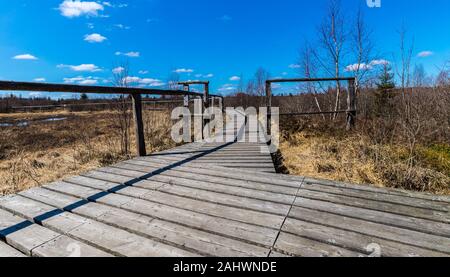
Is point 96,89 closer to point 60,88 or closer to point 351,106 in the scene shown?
point 60,88

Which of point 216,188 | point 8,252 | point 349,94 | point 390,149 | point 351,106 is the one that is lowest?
point 8,252

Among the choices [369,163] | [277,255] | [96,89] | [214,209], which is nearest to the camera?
[277,255]

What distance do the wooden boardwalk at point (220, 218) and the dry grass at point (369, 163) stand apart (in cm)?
110

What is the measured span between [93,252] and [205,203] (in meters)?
0.92

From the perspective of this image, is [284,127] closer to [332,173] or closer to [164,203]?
[332,173]

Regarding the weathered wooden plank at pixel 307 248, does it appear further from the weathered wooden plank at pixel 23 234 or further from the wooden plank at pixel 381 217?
the weathered wooden plank at pixel 23 234

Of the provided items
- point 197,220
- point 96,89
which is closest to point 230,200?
point 197,220

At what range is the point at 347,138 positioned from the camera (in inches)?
205

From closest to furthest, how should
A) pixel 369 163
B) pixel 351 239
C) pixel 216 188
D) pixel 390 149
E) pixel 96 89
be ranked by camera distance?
pixel 351 239 < pixel 216 188 < pixel 96 89 < pixel 369 163 < pixel 390 149

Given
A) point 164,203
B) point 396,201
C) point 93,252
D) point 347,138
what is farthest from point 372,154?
point 93,252

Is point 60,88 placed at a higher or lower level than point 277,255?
higher

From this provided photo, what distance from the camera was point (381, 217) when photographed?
1824 mm

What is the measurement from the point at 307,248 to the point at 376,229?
1.89 feet

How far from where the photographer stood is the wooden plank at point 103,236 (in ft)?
4.76
